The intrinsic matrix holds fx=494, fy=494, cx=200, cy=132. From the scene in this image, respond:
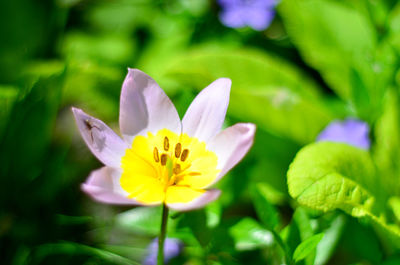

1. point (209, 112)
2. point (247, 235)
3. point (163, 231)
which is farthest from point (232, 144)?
point (247, 235)

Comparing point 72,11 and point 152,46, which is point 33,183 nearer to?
point 152,46

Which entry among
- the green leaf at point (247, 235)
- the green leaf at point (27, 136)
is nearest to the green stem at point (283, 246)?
the green leaf at point (247, 235)

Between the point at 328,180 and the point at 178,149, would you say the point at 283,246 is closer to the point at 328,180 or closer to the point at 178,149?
the point at 328,180

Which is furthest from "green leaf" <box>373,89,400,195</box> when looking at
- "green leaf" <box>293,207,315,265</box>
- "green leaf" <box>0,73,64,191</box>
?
"green leaf" <box>0,73,64,191</box>

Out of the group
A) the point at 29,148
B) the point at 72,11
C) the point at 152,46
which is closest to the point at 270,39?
the point at 152,46

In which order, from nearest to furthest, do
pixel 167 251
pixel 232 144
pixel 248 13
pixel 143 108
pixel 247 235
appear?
pixel 232 144
pixel 143 108
pixel 247 235
pixel 167 251
pixel 248 13
